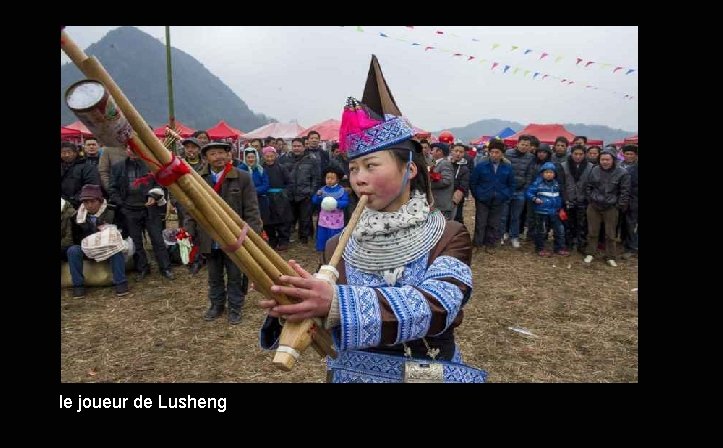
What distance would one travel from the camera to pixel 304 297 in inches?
57.2

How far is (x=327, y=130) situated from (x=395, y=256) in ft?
69.7

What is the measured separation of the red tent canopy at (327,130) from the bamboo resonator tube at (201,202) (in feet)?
64.8

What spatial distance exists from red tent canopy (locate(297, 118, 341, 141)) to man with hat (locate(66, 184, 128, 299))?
580 inches

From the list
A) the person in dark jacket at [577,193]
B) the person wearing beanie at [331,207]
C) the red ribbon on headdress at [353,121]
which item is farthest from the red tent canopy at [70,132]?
the red ribbon on headdress at [353,121]

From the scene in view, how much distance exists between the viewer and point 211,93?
171 m

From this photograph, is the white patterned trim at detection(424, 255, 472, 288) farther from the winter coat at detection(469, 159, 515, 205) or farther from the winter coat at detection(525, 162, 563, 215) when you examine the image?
the winter coat at detection(525, 162, 563, 215)

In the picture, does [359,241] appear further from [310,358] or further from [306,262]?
[306,262]

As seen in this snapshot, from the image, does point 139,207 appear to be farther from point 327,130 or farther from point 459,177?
point 327,130

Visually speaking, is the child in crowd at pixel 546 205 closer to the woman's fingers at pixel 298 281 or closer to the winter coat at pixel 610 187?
the winter coat at pixel 610 187

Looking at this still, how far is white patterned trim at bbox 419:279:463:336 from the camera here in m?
1.66

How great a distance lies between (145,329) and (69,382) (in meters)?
1.41

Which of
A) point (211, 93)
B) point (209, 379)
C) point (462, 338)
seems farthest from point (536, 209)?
point (211, 93)

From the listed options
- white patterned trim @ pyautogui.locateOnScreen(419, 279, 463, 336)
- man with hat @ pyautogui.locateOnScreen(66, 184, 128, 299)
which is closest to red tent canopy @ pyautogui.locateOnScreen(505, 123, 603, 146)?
man with hat @ pyautogui.locateOnScreen(66, 184, 128, 299)

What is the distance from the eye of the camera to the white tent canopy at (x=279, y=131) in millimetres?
23141
